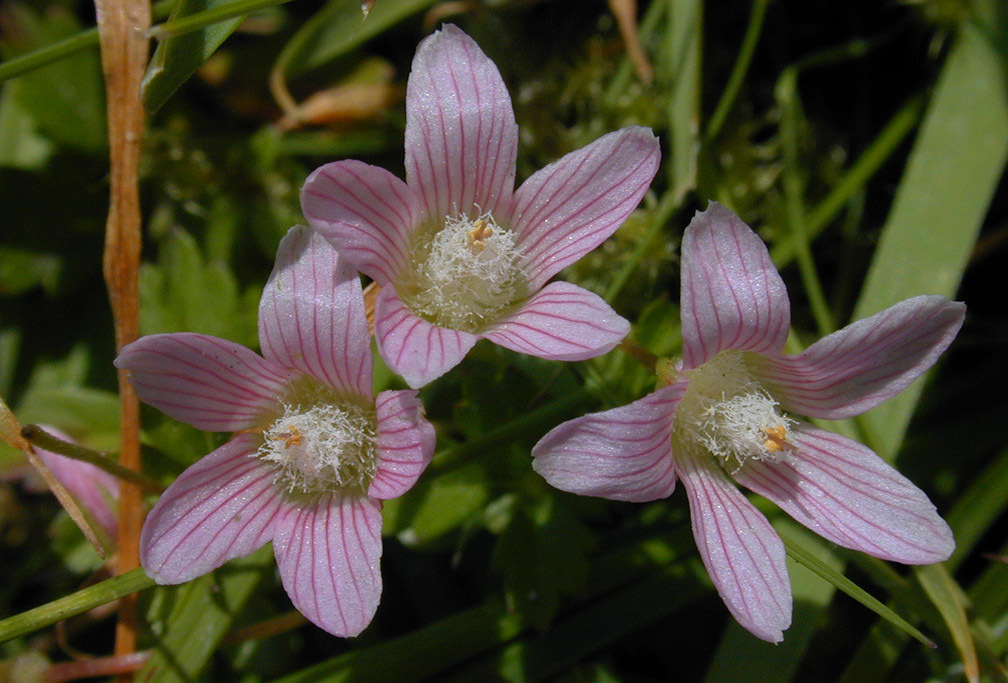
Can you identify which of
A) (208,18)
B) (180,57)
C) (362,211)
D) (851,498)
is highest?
(208,18)

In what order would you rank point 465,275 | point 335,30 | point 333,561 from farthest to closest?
1. point 335,30
2. point 465,275
3. point 333,561

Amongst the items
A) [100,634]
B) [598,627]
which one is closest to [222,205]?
[100,634]

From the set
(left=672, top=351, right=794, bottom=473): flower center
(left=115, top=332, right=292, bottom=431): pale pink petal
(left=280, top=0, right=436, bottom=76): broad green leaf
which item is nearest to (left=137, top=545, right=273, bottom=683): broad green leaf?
(left=115, top=332, right=292, bottom=431): pale pink petal

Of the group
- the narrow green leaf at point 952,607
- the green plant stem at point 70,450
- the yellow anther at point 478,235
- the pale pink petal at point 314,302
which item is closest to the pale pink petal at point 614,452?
the pale pink petal at point 314,302

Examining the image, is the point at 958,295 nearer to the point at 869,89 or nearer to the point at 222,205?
the point at 869,89

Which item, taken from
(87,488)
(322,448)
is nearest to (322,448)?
(322,448)

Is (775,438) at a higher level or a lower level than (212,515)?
higher

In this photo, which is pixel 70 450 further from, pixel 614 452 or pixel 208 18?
pixel 614 452
